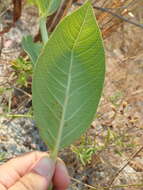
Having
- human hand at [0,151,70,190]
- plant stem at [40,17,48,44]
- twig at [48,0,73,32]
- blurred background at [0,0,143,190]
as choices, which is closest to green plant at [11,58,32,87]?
blurred background at [0,0,143,190]

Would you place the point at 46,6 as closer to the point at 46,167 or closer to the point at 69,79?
the point at 69,79

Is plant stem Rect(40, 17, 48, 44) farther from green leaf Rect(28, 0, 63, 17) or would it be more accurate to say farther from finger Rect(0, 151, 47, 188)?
finger Rect(0, 151, 47, 188)

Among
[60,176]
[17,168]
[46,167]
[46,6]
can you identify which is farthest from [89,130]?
[46,6]

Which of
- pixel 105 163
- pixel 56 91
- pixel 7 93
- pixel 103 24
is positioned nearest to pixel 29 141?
pixel 7 93

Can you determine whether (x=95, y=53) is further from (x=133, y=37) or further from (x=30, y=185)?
(x=133, y=37)

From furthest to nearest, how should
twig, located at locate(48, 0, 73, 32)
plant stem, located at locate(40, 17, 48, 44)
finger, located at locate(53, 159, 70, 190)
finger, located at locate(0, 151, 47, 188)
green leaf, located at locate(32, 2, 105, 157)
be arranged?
twig, located at locate(48, 0, 73, 32), finger, located at locate(0, 151, 47, 188), finger, located at locate(53, 159, 70, 190), plant stem, located at locate(40, 17, 48, 44), green leaf, located at locate(32, 2, 105, 157)

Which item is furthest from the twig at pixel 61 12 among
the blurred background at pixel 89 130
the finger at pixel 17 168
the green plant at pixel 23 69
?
the finger at pixel 17 168

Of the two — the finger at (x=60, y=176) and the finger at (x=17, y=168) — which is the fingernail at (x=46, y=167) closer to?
the finger at (x=60, y=176)
